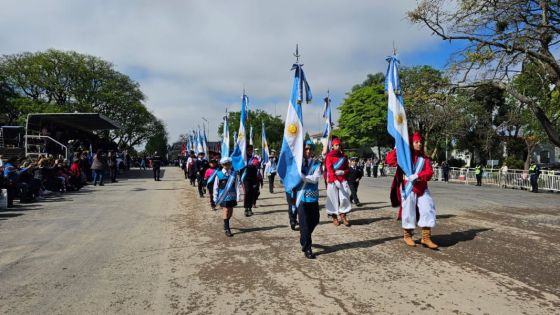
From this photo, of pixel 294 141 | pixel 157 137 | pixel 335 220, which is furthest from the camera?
pixel 157 137

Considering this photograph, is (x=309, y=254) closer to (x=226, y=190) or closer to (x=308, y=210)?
(x=308, y=210)

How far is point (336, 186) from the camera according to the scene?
9078 mm

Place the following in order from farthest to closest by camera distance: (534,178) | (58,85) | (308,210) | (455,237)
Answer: (58,85) → (534,178) → (455,237) → (308,210)

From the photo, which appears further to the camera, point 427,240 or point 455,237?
point 455,237

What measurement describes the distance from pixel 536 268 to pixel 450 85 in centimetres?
1028

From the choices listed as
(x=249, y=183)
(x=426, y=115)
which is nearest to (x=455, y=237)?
(x=249, y=183)

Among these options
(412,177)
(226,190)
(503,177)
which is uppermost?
(412,177)

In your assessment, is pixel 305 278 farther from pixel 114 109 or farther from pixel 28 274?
pixel 114 109

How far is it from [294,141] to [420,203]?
2.42m

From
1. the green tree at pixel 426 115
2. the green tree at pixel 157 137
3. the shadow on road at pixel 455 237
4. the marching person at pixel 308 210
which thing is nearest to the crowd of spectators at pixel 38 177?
the marching person at pixel 308 210

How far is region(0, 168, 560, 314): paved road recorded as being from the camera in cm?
431

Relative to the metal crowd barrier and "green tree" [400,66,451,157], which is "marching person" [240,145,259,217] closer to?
"green tree" [400,66,451,157]

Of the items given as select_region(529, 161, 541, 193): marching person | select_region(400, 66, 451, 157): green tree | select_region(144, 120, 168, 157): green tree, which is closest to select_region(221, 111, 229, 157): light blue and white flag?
select_region(400, 66, 451, 157): green tree

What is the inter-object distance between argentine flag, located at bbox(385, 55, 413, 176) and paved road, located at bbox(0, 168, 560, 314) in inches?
57.8
